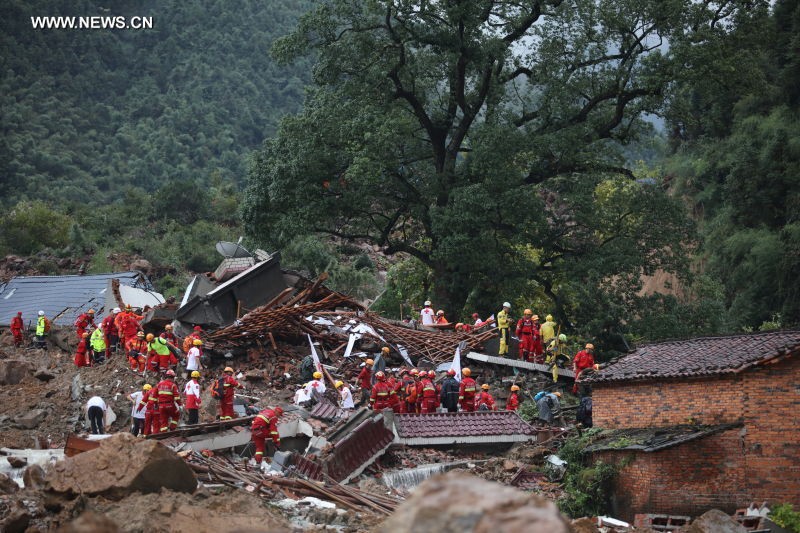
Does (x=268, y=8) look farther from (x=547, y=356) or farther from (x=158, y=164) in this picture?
(x=547, y=356)

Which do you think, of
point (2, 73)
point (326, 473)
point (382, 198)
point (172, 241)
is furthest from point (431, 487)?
point (2, 73)

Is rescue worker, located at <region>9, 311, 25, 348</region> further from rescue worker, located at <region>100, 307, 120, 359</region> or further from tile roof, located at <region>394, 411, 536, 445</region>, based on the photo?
tile roof, located at <region>394, 411, 536, 445</region>

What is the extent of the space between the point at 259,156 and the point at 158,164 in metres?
64.0

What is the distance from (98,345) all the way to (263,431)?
10.1 metres

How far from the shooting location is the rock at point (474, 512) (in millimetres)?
6707

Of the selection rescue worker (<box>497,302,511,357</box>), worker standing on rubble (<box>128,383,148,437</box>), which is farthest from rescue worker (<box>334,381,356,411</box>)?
rescue worker (<box>497,302,511,357</box>)

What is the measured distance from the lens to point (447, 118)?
34531 millimetres

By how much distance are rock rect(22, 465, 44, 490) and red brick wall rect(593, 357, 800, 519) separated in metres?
10.3

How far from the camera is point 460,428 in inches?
871

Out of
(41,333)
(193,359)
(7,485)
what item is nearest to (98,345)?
(41,333)

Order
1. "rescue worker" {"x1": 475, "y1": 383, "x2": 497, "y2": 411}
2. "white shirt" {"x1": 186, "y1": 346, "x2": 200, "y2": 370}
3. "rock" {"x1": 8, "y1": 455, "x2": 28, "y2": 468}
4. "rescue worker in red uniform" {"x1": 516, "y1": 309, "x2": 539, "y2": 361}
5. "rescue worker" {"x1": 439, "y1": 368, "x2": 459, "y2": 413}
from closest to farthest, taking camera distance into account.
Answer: "rock" {"x1": 8, "y1": 455, "x2": 28, "y2": 468} < "rescue worker" {"x1": 439, "y1": 368, "x2": 459, "y2": 413} < "rescue worker" {"x1": 475, "y1": 383, "x2": 497, "y2": 411} < "white shirt" {"x1": 186, "y1": 346, "x2": 200, "y2": 370} < "rescue worker in red uniform" {"x1": 516, "y1": 309, "x2": 539, "y2": 361}

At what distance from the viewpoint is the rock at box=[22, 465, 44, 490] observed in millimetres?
15548

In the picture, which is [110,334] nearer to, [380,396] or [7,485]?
[380,396]

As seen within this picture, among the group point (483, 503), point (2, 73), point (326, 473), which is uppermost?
point (2, 73)
